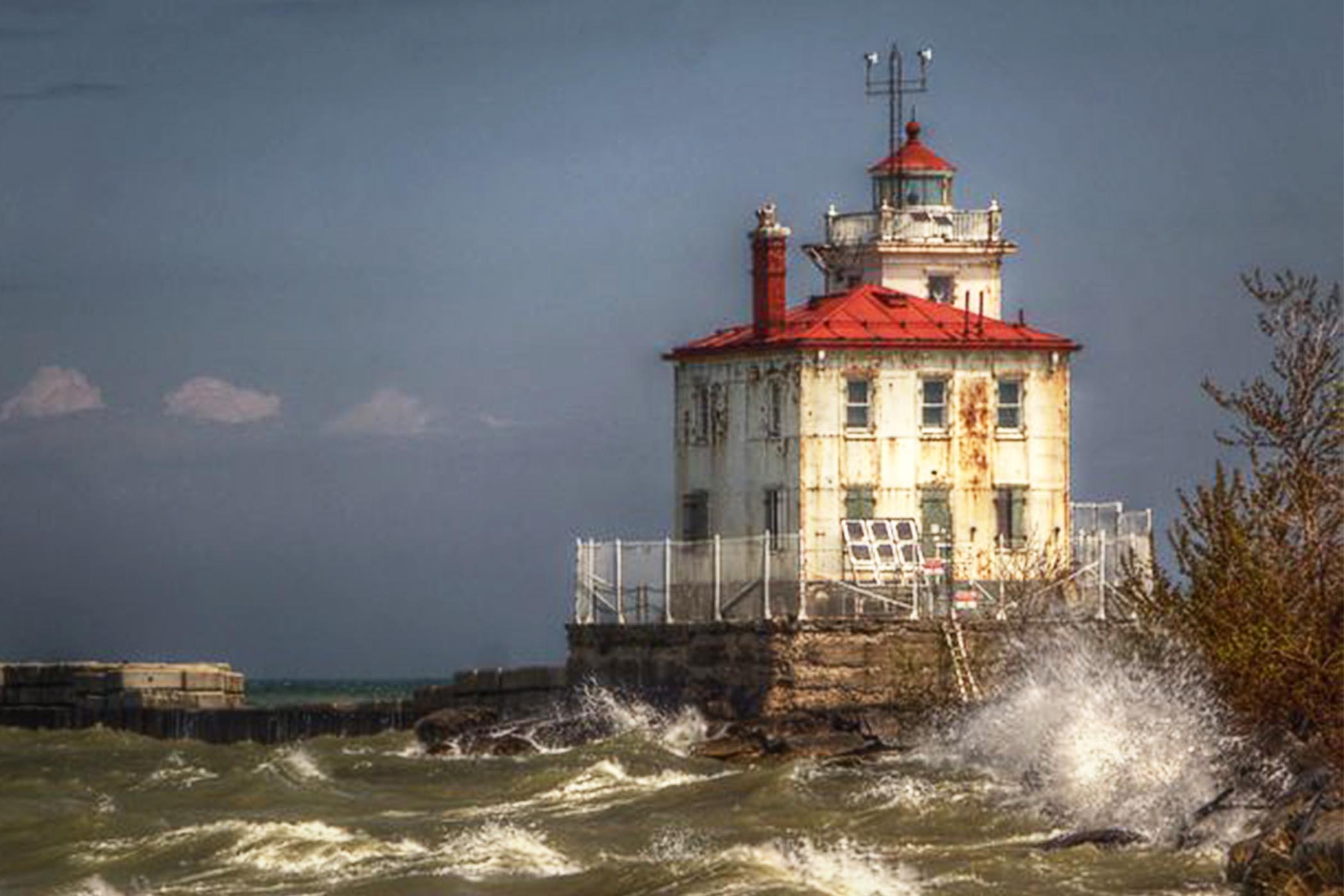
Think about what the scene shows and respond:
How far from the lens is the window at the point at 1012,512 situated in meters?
49.7

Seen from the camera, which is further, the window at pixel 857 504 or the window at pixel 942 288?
the window at pixel 942 288

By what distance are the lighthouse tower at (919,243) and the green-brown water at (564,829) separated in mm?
9478

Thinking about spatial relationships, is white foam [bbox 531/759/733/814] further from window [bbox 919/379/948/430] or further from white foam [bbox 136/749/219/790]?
window [bbox 919/379/948/430]

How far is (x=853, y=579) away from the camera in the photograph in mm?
48344

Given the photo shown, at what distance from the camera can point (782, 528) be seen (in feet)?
162

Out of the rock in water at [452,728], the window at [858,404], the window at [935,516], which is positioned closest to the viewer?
the window at [935,516]

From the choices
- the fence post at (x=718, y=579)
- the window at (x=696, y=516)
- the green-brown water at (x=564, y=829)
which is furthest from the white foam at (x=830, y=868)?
the window at (x=696, y=516)

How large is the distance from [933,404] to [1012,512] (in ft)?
6.29

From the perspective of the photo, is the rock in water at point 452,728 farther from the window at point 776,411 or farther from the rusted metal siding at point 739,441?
the window at point 776,411

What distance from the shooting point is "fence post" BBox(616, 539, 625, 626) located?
50500mm

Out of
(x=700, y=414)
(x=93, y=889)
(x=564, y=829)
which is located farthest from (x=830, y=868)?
(x=700, y=414)

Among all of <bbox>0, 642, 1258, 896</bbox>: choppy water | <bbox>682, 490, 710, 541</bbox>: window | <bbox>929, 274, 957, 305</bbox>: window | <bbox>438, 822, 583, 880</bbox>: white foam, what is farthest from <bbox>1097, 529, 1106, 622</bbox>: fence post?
<bbox>438, 822, 583, 880</bbox>: white foam

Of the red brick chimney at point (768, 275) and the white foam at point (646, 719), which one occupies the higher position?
the red brick chimney at point (768, 275)

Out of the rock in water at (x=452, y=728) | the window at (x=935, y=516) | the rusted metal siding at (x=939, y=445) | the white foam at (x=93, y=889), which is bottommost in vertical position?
the white foam at (x=93, y=889)
